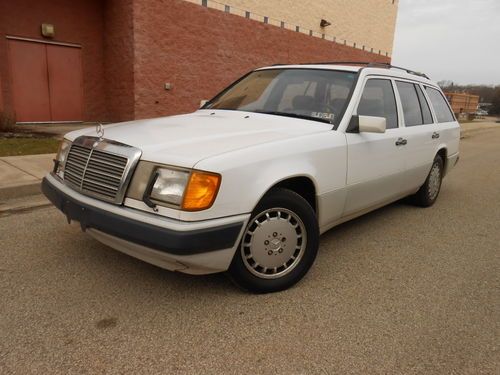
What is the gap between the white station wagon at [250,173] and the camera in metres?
2.54

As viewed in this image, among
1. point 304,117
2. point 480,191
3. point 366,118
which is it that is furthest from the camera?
point 480,191

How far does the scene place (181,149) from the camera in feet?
8.84

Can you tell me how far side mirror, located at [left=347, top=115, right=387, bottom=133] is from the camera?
339 cm

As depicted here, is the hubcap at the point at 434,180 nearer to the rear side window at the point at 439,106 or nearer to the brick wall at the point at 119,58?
the rear side window at the point at 439,106

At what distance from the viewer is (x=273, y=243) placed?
3.00m

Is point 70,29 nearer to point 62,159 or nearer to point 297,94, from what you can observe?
point 62,159

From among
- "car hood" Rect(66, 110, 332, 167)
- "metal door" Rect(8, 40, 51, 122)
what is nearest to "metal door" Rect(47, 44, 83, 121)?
"metal door" Rect(8, 40, 51, 122)

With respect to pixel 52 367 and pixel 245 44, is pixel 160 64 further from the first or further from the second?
pixel 52 367

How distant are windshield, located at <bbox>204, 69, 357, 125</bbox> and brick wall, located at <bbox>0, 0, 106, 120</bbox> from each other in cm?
891

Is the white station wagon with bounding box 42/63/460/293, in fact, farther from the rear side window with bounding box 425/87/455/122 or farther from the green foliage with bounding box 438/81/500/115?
the green foliage with bounding box 438/81/500/115

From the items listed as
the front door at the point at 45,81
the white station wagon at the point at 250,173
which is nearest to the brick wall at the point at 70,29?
the front door at the point at 45,81

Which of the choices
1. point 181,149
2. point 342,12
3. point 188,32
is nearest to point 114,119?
point 188,32

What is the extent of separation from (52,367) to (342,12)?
20.3 metres

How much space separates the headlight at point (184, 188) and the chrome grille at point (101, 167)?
A: 0.72ft
